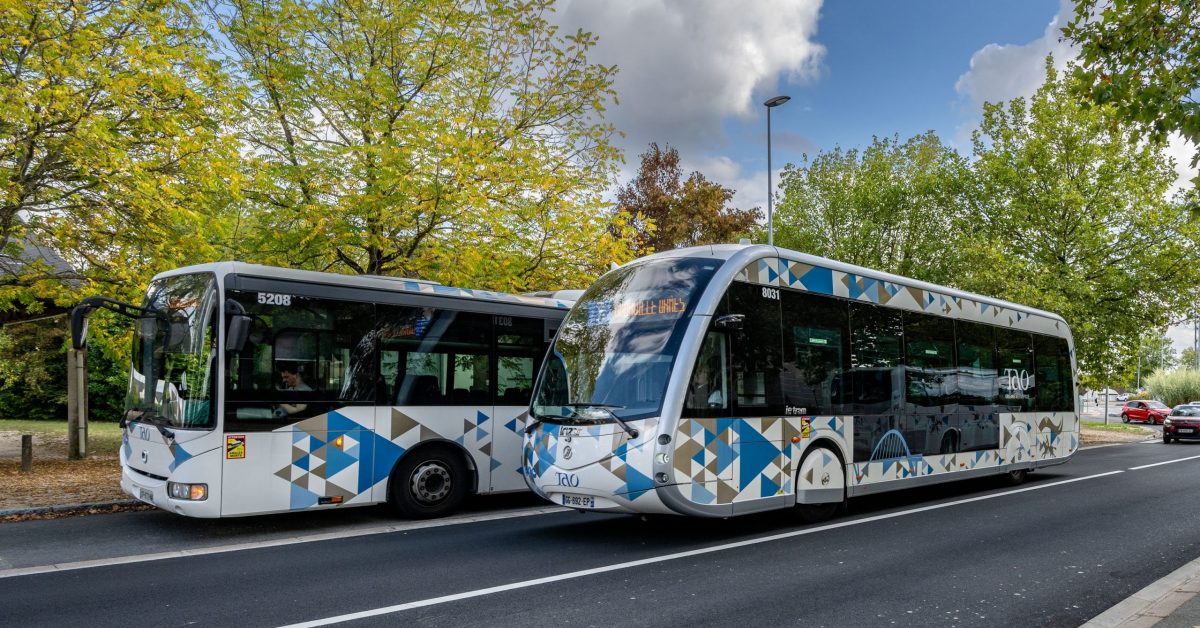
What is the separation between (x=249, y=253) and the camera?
48.8 ft

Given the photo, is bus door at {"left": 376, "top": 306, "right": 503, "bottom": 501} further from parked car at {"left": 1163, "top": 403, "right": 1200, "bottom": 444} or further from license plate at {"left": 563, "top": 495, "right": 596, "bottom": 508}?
parked car at {"left": 1163, "top": 403, "right": 1200, "bottom": 444}

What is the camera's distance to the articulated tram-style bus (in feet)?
27.1

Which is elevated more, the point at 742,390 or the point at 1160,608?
the point at 742,390

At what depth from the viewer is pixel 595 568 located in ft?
24.3

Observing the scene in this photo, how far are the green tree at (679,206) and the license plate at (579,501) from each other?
24607 millimetres

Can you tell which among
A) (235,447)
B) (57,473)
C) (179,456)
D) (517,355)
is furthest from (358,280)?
(57,473)

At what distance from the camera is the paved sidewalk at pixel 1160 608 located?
546cm

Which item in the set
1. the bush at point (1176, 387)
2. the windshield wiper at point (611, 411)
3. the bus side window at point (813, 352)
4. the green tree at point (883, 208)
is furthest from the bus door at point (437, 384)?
the bush at point (1176, 387)

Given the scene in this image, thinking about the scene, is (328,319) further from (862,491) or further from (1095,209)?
(1095,209)

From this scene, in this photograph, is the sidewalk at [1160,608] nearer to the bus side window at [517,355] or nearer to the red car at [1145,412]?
the bus side window at [517,355]

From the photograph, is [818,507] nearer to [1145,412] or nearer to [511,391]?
[511,391]

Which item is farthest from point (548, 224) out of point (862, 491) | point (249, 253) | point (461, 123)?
point (862, 491)

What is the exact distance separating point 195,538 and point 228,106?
7864 millimetres

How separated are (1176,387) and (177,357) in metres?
71.9
